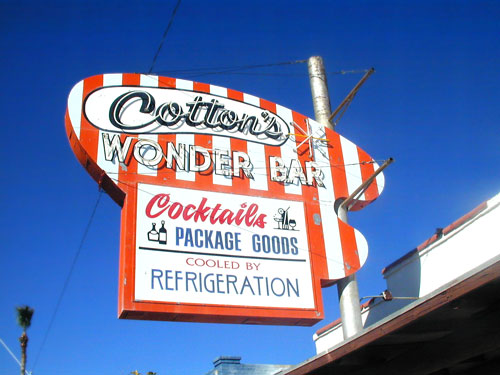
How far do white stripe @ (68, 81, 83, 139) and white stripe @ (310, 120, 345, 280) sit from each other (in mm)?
4422

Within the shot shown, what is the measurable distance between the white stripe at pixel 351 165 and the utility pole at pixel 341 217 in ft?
1.50

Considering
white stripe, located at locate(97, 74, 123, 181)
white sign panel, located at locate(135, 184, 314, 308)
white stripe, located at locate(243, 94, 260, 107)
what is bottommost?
white sign panel, located at locate(135, 184, 314, 308)

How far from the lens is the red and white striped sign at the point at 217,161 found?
9.65 meters

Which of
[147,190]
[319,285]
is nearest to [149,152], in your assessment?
[147,190]

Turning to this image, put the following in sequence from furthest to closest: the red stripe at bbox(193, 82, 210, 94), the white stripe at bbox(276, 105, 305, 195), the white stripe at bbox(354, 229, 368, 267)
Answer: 1. the red stripe at bbox(193, 82, 210, 94)
2. the white stripe at bbox(276, 105, 305, 195)
3. the white stripe at bbox(354, 229, 368, 267)

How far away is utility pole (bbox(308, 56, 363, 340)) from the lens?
1044cm

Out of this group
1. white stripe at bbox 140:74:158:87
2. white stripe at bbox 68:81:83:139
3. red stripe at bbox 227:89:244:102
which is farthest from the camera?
red stripe at bbox 227:89:244:102

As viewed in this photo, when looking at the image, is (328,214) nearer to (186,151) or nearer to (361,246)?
(361,246)

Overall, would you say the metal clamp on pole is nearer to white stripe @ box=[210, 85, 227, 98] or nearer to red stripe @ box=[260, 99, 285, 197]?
red stripe @ box=[260, 99, 285, 197]

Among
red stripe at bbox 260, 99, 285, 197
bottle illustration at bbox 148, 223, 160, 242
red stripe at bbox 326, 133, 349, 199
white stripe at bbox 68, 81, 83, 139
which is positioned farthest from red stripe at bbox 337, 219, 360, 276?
white stripe at bbox 68, 81, 83, 139

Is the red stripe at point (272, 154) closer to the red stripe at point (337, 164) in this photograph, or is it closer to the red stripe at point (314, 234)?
the red stripe at point (314, 234)

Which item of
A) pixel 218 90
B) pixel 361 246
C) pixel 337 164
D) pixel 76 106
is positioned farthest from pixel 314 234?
pixel 76 106

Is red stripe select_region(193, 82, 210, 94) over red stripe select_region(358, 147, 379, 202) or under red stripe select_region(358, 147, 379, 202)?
over

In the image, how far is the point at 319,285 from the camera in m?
10.2
